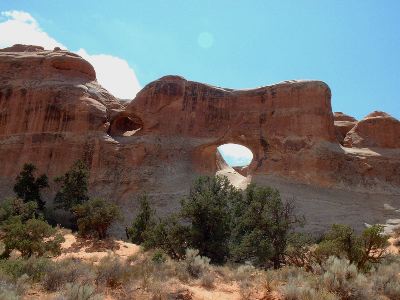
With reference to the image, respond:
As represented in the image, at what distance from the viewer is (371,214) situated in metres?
28.9

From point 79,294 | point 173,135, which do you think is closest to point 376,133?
point 173,135

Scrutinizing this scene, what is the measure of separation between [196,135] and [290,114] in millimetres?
8657

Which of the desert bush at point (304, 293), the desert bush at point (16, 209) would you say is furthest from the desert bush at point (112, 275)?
the desert bush at point (16, 209)

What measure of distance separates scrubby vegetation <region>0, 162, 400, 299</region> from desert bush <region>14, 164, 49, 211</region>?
0.10m

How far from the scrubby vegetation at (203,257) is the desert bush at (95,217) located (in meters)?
0.06

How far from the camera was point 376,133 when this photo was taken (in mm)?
35906

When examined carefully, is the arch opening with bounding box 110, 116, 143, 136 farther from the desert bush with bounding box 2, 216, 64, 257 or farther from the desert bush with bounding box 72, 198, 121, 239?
the desert bush with bounding box 2, 216, 64, 257

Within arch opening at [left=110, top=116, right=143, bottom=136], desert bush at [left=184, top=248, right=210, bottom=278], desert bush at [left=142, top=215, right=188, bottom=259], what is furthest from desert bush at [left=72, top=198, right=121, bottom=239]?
arch opening at [left=110, top=116, right=143, bottom=136]

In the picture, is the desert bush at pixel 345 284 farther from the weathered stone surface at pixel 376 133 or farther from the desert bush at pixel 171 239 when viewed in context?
the weathered stone surface at pixel 376 133

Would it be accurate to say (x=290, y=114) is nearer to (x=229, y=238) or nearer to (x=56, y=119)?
(x=229, y=238)

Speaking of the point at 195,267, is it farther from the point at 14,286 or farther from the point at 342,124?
the point at 342,124

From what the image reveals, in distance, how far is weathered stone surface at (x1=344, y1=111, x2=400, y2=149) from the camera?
117 ft

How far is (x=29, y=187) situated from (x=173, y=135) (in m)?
13.0

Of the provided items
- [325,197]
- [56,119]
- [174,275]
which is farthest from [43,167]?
[174,275]
